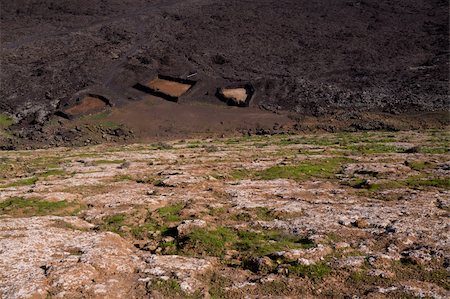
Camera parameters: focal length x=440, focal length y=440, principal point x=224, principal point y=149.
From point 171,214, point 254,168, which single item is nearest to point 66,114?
point 254,168

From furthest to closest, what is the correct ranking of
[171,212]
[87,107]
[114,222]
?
[87,107] → [171,212] → [114,222]

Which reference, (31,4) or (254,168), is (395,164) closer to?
(254,168)

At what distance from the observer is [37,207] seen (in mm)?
19453

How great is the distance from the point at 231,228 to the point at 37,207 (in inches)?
354

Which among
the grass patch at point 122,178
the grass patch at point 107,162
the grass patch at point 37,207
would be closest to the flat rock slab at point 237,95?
the grass patch at point 107,162

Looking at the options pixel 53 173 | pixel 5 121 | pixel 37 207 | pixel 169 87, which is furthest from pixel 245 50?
pixel 37 207

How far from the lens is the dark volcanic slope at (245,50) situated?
55531mm

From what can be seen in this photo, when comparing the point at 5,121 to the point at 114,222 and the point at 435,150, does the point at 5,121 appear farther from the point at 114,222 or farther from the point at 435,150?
the point at 435,150

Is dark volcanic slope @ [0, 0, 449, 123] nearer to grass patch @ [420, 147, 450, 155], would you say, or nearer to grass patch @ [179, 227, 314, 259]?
grass patch @ [420, 147, 450, 155]

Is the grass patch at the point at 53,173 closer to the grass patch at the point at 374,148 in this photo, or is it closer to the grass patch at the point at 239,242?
the grass patch at the point at 239,242

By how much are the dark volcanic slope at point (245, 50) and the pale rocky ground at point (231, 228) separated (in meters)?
26.1

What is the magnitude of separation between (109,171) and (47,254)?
14.6 metres

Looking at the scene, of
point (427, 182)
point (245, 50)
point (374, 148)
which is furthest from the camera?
point (245, 50)

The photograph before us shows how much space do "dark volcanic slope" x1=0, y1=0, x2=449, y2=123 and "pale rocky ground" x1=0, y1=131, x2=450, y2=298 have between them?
2612cm
